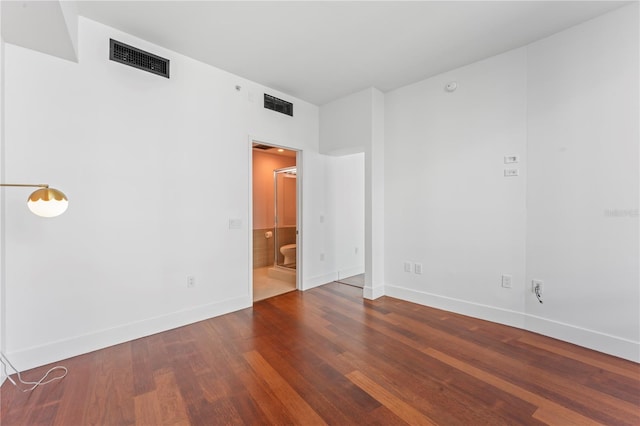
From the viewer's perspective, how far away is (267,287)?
4.25 metres

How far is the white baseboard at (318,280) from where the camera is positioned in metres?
4.09

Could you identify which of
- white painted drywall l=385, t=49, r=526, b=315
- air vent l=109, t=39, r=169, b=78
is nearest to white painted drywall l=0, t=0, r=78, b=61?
air vent l=109, t=39, r=169, b=78

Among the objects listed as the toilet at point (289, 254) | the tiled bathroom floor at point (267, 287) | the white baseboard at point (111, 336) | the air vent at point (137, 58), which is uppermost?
the air vent at point (137, 58)

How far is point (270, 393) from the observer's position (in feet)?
5.93

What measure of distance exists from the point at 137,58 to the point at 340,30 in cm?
193

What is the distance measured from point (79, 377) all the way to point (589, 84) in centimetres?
475

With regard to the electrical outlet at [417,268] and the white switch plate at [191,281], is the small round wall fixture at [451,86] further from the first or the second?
the white switch plate at [191,281]

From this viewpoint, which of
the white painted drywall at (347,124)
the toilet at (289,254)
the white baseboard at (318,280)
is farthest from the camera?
the toilet at (289,254)

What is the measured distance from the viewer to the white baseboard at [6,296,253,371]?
2090 mm

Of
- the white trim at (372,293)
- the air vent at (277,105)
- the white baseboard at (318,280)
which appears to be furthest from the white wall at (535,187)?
the air vent at (277,105)

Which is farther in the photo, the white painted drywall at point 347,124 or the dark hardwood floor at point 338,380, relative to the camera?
the white painted drywall at point 347,124

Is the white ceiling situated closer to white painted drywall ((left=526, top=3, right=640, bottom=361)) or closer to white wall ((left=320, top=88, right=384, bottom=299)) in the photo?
white painted drywall ((left=526, top=3, right=640, bottom=361))

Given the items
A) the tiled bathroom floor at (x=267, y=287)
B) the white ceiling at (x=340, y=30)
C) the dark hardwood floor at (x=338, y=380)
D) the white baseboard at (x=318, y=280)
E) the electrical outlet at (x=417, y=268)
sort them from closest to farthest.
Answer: the dark hardwood floor at (x=338, y=380) → the white ceiling at (x=340, y=30) → the electrical outlet at (x=417, y=268) → the tiled bathroom floor at (x=267, y=287) → the white baseboard at (x=318, y=280)

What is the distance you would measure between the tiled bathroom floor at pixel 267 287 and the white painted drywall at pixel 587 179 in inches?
118
